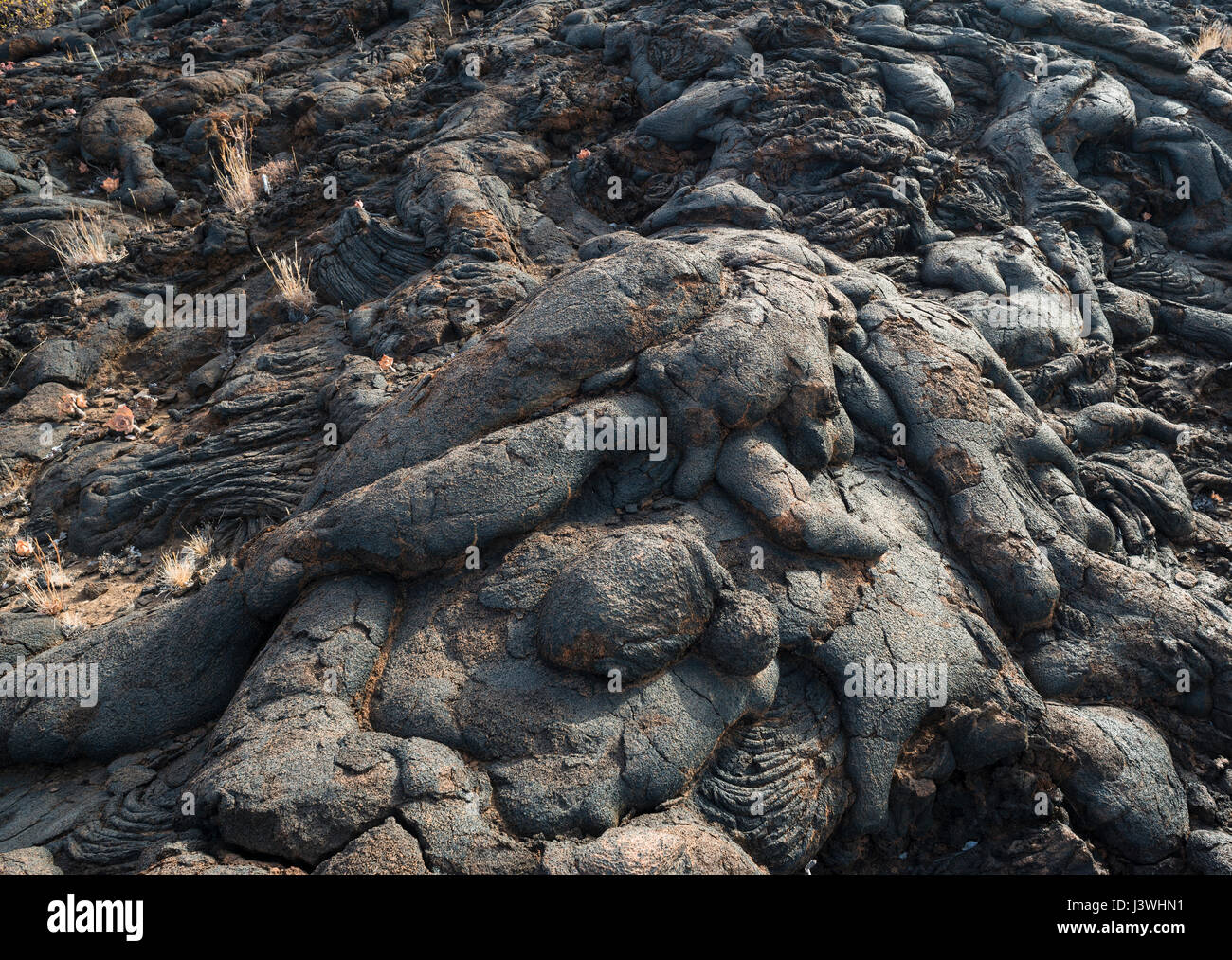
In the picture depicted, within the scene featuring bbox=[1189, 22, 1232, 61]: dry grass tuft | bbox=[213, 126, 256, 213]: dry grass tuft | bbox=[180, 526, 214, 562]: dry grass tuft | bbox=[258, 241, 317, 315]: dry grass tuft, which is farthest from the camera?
bbox=[1189, 22, 1232, 61]: dry grass tuft

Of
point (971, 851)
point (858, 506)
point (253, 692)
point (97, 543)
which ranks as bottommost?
point (97, 543)

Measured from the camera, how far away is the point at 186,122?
42.8ft

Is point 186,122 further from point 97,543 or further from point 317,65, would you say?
point 97,543

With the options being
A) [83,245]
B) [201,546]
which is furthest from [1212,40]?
[83,245]

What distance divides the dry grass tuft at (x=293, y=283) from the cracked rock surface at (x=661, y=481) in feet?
0.47

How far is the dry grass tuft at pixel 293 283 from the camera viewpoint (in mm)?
9250

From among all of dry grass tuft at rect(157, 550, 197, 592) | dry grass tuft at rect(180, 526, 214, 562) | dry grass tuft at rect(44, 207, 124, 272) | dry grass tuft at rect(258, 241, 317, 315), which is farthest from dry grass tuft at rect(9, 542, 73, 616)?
dry grass tuft at rect(44, 207, 124, 272)

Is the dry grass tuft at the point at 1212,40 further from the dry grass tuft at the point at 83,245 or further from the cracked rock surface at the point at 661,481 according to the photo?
the dry grass tuft at the point at 83,245

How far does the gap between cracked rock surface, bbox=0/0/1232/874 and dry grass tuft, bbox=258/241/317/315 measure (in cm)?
14

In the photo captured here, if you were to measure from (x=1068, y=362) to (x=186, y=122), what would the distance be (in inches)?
517

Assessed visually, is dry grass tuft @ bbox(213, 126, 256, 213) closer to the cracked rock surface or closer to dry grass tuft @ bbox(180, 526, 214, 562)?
the cracked rock surface

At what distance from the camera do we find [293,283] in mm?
9305

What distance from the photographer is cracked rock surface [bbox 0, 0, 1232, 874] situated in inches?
184

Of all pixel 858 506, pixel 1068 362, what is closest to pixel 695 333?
pixel 858 506
